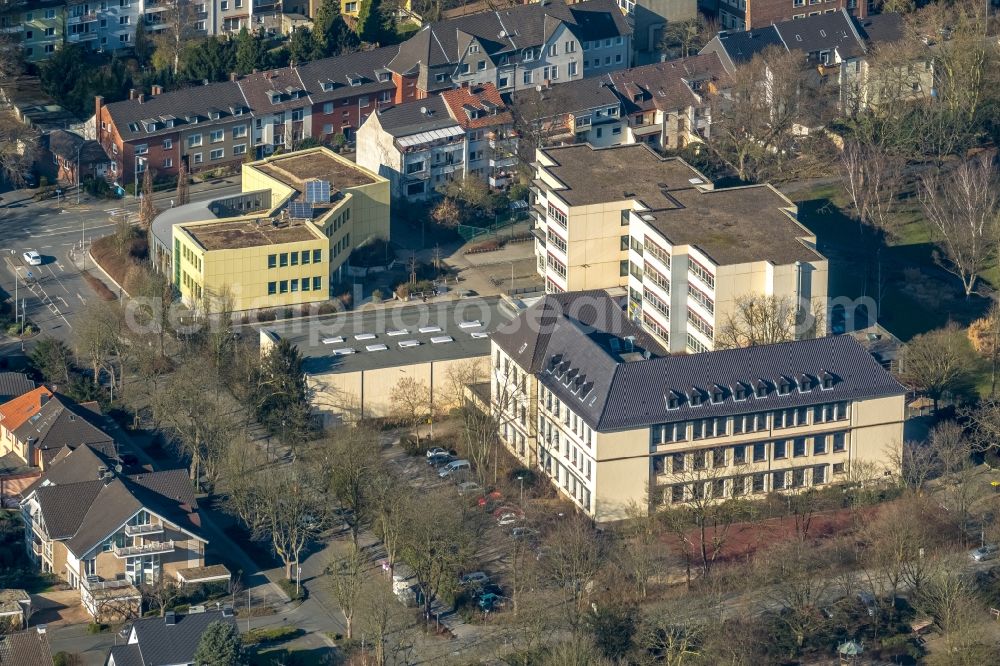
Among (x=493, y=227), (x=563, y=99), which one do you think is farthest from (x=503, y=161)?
(x=493, y=227)

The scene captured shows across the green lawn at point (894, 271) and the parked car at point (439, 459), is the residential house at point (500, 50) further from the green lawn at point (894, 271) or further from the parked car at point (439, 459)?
the parked car at point (439, 459)

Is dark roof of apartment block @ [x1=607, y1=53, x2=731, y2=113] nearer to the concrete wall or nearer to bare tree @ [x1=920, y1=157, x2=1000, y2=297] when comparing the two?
bare tree @ [x1=920, y1=157, x2=1000, y2=297]

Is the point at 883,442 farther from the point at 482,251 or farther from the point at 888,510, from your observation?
the point at 482,251

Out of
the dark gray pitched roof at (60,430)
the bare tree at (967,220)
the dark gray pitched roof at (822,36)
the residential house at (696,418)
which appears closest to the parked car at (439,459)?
the residential house at (696,418)

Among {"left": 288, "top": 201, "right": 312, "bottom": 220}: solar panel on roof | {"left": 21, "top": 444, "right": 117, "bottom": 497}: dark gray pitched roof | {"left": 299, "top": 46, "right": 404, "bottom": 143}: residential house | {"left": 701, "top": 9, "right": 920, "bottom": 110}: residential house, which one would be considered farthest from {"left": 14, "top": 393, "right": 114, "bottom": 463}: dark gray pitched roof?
{"left": 701, "top": 9, "right": 920, "bottom": 110}: residential house

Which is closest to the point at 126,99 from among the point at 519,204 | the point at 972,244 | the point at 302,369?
the point at 519,204

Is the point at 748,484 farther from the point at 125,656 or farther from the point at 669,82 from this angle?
the point at 669,82

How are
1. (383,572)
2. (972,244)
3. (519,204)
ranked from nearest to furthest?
(383,572)
(972,244)
(519,204)
